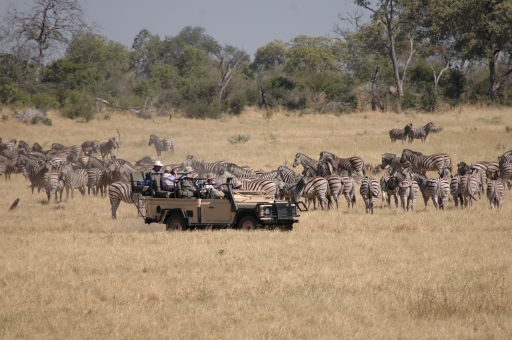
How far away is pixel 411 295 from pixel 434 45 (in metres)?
53.7

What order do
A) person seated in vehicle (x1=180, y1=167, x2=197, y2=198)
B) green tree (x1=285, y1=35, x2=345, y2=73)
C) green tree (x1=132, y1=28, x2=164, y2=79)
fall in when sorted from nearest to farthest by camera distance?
person seated in vehicle (x1=180, y1=167, x2=197, y2=198)
green tree (x1=285, y1=35, x2=345, y2=73)
green tree (x1=132, y1=28, x2=164, y2=79)

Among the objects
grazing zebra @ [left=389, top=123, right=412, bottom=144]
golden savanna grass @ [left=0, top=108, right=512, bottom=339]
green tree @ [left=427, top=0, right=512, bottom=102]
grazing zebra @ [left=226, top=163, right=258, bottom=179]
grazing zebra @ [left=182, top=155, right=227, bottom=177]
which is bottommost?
golden savanna grass @ [left=0, top=108, right=512, bottom=339]

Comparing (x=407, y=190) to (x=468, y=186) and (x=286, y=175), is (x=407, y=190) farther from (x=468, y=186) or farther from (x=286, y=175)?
(x=286, y=175)

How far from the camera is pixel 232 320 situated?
27.6ft

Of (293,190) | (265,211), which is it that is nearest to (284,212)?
(265,211)

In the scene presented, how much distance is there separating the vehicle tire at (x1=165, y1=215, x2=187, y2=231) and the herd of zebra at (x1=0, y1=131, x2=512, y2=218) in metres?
2.44

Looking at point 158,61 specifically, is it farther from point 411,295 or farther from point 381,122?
point 411,295

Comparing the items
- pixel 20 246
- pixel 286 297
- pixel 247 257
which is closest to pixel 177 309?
pixel 286 297

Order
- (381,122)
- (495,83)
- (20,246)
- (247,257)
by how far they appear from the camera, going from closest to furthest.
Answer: (247,257) → (20,246) → (381,122) → (495,83)

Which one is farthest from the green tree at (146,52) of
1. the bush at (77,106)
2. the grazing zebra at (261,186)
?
the grazing zebra at (261,186)

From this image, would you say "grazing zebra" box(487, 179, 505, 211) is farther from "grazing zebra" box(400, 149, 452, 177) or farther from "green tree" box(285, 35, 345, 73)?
"green tree" box(285, 35, 345, 73)

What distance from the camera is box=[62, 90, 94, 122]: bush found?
147ft

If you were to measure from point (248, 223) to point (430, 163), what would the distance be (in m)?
12.7

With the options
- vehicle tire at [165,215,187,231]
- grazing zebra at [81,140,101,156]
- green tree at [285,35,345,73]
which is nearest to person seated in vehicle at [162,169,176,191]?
vehicle tire at [165,215,187,231]
